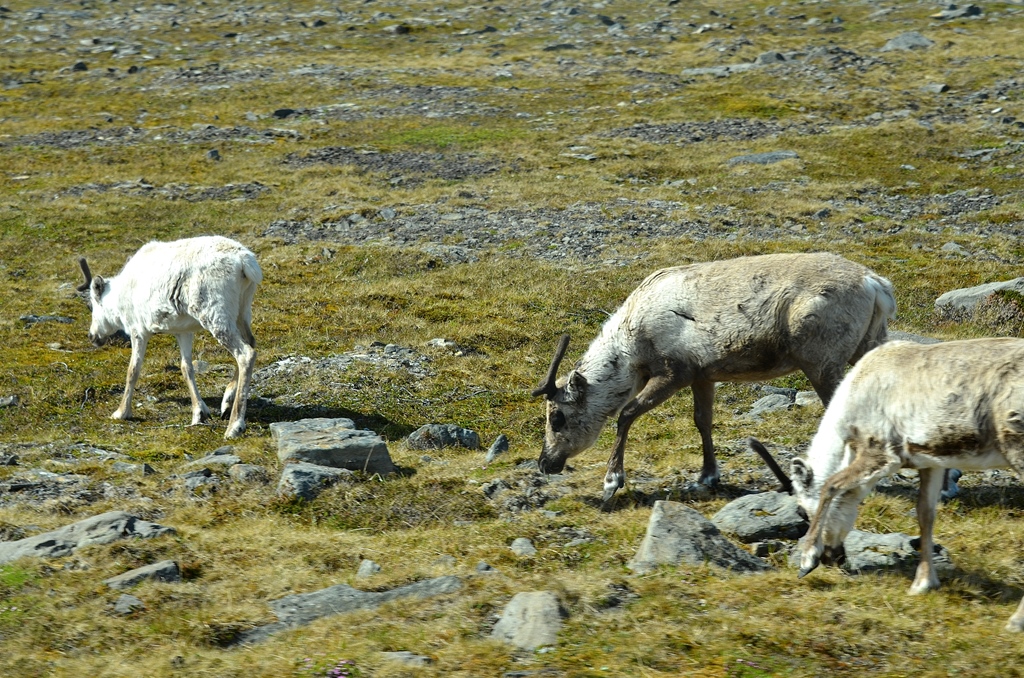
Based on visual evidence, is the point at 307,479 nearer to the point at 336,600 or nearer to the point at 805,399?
the point at 336,600

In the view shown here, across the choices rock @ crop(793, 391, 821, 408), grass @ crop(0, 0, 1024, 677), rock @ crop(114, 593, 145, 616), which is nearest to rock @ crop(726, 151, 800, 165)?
grass @ crop(0, 0, 1024, 677)

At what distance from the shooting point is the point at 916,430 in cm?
842

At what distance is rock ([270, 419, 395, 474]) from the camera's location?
42.7 feet

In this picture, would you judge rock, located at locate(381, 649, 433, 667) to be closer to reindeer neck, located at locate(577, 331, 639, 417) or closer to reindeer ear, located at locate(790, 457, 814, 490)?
reindeer ear, located at locate(790, 457, 814, 490)

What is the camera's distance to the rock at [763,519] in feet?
33.0

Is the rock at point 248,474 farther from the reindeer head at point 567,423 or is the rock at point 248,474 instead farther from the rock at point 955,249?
the rock at point 955,249

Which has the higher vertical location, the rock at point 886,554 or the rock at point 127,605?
the rock at point 127,605

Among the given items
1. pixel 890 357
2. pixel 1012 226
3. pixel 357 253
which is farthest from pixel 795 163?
pixel 890 357

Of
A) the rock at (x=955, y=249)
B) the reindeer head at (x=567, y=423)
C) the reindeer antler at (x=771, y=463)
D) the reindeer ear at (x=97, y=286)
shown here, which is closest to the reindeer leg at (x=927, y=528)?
the reindeer antler at (x=771, y=463)

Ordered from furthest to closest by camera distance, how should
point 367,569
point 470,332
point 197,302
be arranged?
point 470,332, point 197,302, point 367,569

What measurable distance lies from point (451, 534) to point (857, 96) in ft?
138

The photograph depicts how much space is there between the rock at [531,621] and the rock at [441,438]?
6187 mm

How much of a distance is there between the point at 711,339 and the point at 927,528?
12.2 feet

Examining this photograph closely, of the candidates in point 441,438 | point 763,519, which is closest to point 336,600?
point 763,519
